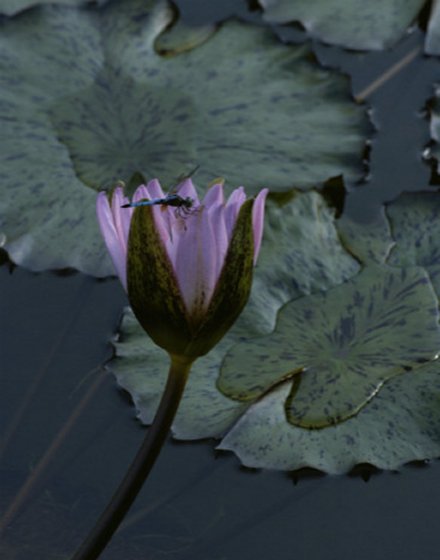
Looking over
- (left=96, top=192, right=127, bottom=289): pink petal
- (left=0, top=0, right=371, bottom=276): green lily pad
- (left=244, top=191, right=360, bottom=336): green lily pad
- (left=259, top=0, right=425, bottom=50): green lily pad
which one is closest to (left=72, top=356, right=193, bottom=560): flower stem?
(left=96, top=192, right=127, bottom=289): pink petal

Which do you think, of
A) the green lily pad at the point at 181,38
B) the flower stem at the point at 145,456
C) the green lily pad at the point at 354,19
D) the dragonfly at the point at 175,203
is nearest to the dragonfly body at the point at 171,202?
the dragonfly at the point at 175,203

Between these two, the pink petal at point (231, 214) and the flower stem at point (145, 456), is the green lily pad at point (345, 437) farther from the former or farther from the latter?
the pink petal at point (231, 214)

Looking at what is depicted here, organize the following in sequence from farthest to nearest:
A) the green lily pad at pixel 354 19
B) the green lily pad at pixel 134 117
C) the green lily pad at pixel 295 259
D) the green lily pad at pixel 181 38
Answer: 1. the green lily pad at pixel 354 19
2. the green lily pad at pixel 181 38
3. the green lily pad at pixel 134 117
4. the green lily pad at pixel 295 259

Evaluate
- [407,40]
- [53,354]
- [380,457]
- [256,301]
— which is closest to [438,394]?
[380,457]

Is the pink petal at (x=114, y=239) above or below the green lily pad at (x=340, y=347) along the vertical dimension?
above

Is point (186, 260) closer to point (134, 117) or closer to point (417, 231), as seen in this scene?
point (417, 231)

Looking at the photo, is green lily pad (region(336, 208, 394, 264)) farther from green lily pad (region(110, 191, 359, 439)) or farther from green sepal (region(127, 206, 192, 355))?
green sepal (region(127, 206, 192, 355))
